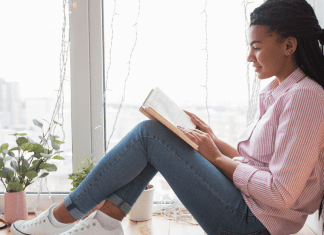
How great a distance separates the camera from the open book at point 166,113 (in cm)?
85

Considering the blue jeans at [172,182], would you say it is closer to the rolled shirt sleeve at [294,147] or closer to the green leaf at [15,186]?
the rolled shirt sleeve at [294,147]

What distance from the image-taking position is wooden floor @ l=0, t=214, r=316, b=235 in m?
1.33

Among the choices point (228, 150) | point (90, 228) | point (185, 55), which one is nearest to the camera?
point (90, 228)

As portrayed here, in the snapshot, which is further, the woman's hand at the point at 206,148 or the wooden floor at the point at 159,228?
the wooden floor at the point at 159,228

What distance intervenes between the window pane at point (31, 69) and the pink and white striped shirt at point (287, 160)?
1101mm

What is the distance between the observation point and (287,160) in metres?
0.73

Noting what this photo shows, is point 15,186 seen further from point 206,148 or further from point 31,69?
point 206,148

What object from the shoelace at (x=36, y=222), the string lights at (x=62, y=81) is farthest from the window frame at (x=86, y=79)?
the shoelace at (x=36, y=222)

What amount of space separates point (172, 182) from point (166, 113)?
222 millimetres

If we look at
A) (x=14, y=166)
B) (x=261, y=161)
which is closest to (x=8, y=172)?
(x=14, y=166)

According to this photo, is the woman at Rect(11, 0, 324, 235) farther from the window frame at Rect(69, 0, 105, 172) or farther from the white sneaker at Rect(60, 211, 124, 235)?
the window frame at Rect(69, 0, 105, 172)

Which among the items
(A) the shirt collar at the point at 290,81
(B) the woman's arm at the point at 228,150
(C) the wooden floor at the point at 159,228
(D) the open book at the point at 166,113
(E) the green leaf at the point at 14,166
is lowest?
(C) the wooden floor at the point at 159,228

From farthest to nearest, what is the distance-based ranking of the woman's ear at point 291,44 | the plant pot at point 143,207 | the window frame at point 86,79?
the window frame at point 86,79
the plant pot at point 143,207
the woman's ear at point 291,44

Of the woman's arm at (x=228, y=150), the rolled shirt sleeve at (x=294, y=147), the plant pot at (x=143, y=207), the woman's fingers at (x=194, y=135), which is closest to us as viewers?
the rolled shirt sleeve at (x=294, y=147)
